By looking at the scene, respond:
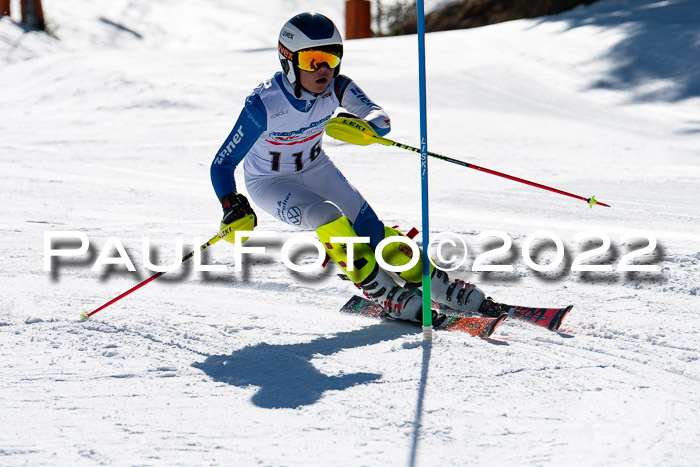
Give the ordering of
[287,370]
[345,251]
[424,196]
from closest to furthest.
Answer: [287,370] < [424,196] < [345,251]

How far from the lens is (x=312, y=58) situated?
4.29 metres

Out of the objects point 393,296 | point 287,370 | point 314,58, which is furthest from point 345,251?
point 314,58

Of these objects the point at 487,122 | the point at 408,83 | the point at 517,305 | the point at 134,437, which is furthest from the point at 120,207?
the point at 408,83

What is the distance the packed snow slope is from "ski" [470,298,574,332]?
0.07 metres

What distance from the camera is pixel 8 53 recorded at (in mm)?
17375

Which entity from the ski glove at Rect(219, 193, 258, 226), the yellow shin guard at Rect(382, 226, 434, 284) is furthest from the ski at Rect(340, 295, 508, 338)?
the ski glove at Rect(219, 193, 258, 226)

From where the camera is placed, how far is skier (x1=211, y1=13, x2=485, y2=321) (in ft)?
13.8

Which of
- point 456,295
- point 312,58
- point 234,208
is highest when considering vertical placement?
point 312,58

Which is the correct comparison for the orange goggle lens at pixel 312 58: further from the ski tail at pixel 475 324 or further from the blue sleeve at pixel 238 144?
the ski tail at pixel 475 324

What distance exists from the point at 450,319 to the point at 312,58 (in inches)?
59.1

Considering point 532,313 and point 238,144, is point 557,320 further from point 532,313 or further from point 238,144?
point 238,144

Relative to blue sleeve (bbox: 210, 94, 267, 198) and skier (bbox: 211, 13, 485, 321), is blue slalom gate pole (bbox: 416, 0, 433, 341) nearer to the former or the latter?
skier (bbox: 211, 13, 485, 321)

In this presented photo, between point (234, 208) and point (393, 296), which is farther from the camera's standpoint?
point (393, 296)

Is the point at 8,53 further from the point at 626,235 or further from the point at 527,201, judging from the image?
the point at 626,235
